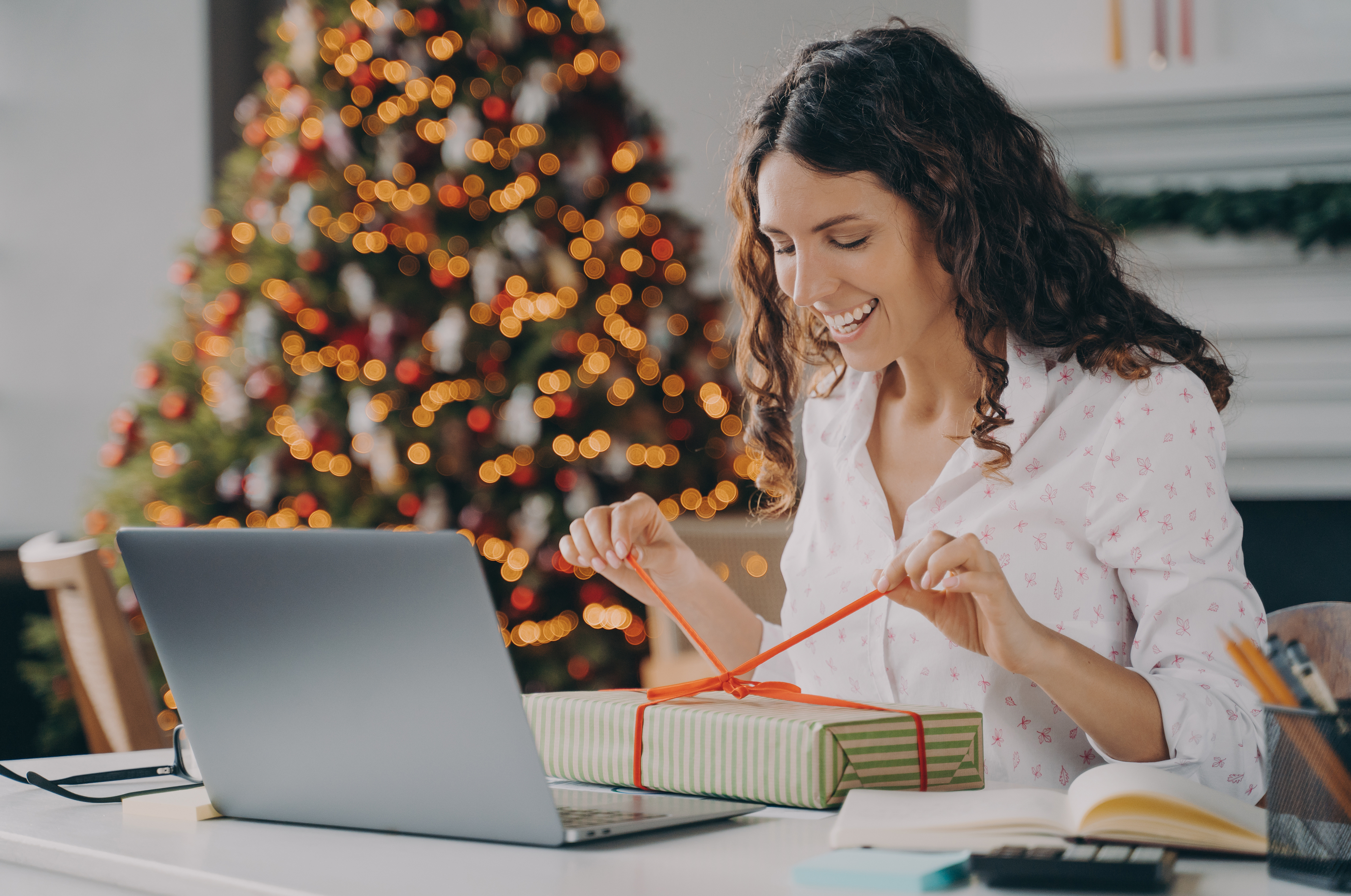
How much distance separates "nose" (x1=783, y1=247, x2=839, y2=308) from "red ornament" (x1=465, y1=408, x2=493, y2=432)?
5.60 ft

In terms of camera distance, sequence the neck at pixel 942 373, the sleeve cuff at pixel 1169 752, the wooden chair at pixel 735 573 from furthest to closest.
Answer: the wooden chair at pixel 735 573 < the neck at pixel 942 373 < the sleeve cuff at pixel 1169 752

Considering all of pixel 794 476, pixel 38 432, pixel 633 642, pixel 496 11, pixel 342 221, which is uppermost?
pixel 496 11

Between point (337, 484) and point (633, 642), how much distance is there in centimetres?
81

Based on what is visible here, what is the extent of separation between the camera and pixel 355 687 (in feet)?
2.37

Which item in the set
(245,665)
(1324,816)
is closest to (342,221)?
(245,665)

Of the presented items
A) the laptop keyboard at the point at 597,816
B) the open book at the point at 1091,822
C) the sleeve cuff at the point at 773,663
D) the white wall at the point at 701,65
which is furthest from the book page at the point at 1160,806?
the white wall at the point at 701,65

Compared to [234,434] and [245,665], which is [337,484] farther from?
[245,665]

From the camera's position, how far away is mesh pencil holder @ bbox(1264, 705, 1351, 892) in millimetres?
585

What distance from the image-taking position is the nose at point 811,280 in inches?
45.8

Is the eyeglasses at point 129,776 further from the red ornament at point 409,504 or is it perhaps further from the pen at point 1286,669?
the red ornament at point 409,504

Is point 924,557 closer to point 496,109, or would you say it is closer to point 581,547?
point 581,547

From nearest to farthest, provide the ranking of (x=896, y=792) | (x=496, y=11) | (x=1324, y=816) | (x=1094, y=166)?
(x=1324, y=816)
(x=896, y=792)
(x=1094, y=166)
(x=496, y=11)

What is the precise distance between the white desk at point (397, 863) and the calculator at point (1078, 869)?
0.06 ft

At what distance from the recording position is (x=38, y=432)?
13.0ft
